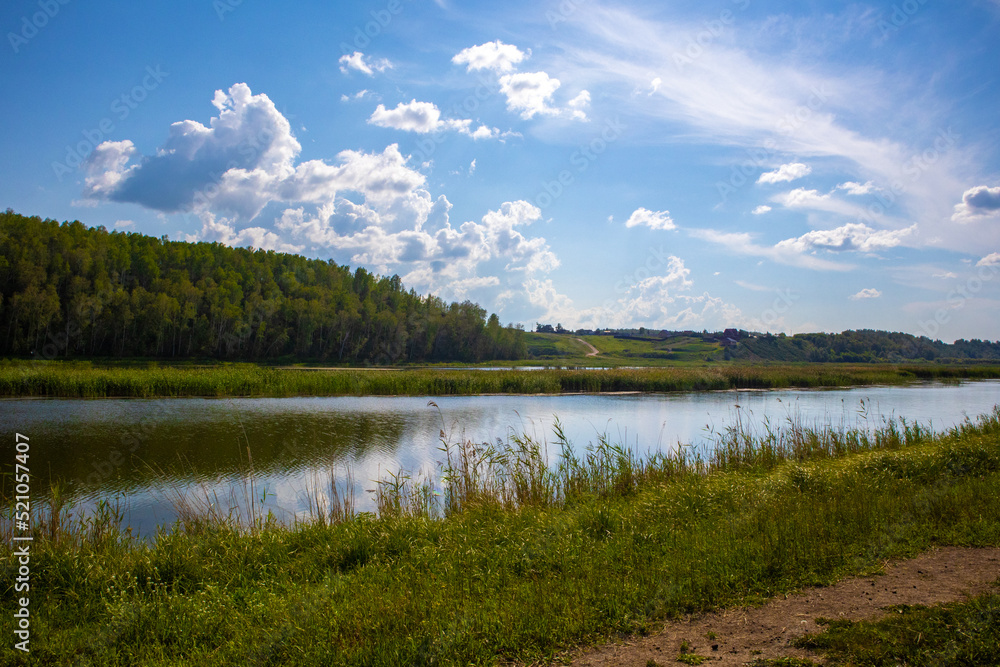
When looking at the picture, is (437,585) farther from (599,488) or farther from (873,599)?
(599,488)

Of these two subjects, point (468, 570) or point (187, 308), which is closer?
point (468, 570)

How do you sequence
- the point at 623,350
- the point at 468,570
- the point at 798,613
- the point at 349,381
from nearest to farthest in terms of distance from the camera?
the point at 798,613
the point at 468,570
the point at 349,381
the point at 623,350

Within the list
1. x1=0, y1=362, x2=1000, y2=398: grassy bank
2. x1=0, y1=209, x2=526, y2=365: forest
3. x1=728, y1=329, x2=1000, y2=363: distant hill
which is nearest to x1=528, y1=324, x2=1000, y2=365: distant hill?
x1=728, y1=329, x2=1000, y2=363: distant hill

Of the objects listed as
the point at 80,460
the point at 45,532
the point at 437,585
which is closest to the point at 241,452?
the point at 80,460

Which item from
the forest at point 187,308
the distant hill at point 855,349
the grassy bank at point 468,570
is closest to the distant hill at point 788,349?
the distant hill at point 855,349

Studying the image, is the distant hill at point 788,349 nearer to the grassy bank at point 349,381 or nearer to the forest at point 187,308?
the forest at point 187,308

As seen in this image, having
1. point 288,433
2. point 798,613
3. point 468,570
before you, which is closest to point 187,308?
point 288,433

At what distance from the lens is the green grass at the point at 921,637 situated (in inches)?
153

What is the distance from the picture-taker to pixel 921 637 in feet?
13.7

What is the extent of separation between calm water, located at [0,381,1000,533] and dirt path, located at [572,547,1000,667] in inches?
307

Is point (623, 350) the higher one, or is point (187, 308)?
point (187, 308)

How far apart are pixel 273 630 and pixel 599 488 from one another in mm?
7565

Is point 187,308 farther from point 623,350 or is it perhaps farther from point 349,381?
point 623,350

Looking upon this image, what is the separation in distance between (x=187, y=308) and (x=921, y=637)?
Answer: 74357 mm
